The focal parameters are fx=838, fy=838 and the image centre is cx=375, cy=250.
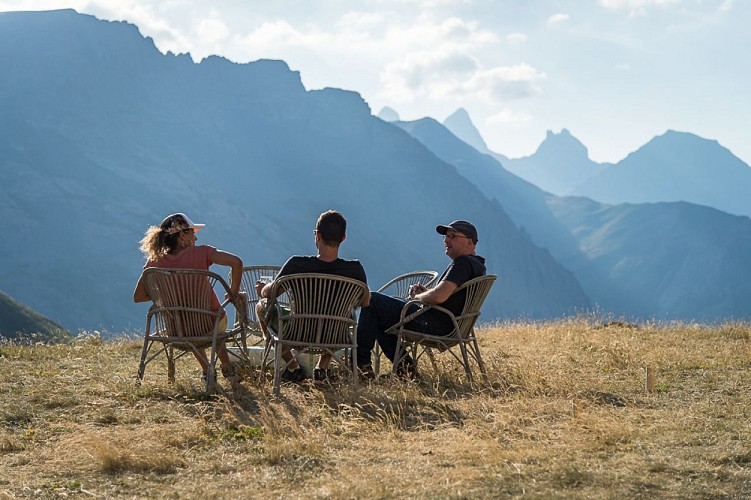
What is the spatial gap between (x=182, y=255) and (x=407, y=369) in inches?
87.5

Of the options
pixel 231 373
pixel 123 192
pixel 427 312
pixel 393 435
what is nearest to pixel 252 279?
pixel 231 373

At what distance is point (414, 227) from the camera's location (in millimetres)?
198750

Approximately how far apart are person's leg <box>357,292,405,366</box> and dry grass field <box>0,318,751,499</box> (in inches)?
17.7

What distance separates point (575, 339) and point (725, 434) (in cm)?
565

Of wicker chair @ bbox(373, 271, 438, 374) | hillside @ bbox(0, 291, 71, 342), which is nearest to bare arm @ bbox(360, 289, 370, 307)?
wicker chair @ bbox(373, 271, 438, 374)

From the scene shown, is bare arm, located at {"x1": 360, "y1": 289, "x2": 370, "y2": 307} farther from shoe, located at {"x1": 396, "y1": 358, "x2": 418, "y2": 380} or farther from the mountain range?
the mountain range

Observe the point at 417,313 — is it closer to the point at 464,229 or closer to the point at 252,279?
the point at 464,229

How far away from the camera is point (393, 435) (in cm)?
508

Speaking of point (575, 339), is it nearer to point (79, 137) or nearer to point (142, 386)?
point (142, 386)

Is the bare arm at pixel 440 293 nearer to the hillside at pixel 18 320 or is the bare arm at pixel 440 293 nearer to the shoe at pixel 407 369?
the shoe at pixel 407 369

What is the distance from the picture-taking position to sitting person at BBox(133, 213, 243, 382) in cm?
698

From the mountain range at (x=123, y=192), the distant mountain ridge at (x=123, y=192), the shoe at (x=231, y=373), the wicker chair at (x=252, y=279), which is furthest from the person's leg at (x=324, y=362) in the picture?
the mountain range at (x=123, y=192)

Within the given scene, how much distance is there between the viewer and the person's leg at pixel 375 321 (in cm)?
748

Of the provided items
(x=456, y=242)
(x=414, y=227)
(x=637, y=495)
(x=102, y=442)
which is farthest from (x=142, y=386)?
(x=414, y=227)
